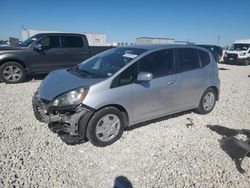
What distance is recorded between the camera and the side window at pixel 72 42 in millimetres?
10016

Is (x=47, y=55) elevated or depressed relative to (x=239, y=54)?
elevated

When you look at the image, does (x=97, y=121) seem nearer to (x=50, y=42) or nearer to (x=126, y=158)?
(x=126, y=158)

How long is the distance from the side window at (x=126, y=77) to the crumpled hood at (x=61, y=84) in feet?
0.89

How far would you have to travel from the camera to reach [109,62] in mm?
4867

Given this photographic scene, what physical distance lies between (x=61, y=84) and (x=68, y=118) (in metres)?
0.68

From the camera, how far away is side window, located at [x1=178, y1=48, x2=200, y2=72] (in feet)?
17.2

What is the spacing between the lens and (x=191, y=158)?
4016 mm

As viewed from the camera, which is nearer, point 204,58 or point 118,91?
point 118,91

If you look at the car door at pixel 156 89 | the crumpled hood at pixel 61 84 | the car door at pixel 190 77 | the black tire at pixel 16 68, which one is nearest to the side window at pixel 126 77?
the car door at pixel 156 89

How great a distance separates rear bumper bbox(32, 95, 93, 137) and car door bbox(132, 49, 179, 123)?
0.98 metres

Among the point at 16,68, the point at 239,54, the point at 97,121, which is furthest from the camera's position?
the point at 239,54

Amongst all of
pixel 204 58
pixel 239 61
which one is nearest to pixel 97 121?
pixel 204 58

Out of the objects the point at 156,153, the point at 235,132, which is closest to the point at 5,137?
the point at 156,153

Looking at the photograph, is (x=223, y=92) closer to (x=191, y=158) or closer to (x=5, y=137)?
(x=191, y=158)
